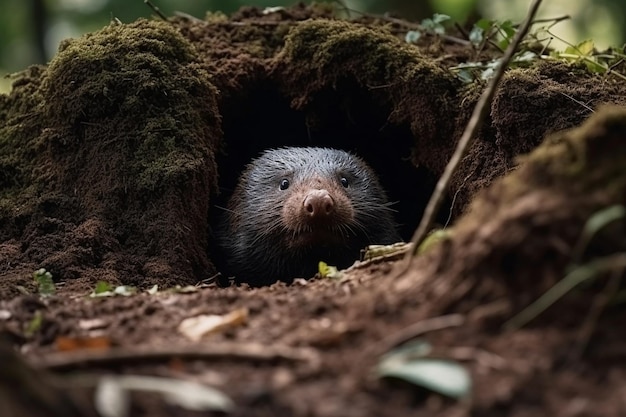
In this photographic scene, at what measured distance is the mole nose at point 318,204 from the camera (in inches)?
230

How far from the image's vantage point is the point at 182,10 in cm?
1115

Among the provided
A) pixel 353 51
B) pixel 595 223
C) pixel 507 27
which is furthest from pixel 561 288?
pixel 353 51

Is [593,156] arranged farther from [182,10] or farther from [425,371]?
[182,10]

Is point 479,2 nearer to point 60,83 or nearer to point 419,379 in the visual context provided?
point 60,83

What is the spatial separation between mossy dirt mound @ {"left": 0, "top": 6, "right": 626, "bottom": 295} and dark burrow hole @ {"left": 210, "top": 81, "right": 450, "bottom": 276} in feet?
0.13

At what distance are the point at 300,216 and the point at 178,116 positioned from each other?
1132 millimetres

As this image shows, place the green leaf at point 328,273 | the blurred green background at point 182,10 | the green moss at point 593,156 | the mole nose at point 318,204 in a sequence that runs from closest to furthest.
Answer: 1. the green moss at point 593,156
2. the green leaf at point 328,273
3. the mole nose at point 318,204
4. the blurred green background at point 182,10

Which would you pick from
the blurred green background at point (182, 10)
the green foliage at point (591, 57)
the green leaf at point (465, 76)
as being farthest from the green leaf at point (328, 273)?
the blurred green background at point (182, 10)

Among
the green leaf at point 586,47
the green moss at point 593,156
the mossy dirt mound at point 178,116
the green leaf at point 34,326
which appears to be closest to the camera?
the green moss at point 593,156

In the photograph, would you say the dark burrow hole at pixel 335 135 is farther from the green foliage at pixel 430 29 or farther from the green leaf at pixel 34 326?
the green leaf at pixel 34 326

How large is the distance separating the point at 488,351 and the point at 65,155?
411 centimetres

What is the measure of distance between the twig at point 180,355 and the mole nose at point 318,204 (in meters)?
3.40

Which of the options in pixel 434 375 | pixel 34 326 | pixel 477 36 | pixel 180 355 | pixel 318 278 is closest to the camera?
pixel 434 375

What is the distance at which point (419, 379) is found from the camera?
85.4 inches
